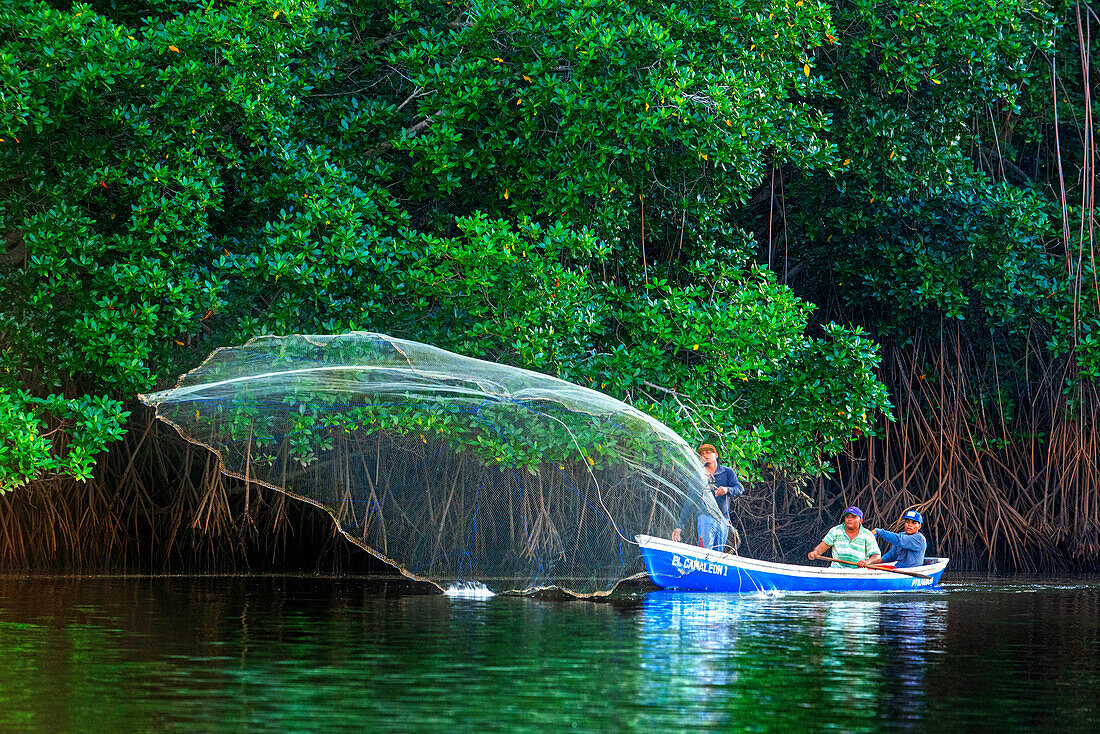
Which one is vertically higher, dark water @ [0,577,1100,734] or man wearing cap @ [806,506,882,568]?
man wearing cap @ [806,506,882,568]

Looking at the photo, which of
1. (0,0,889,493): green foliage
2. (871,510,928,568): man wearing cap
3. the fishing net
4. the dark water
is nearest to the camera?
the dark water

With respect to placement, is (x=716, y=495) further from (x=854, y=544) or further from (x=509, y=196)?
(x=509, y=196)

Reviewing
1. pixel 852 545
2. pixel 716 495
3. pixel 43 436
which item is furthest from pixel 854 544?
pixel 43 436

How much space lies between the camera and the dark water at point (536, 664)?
6.27 metres

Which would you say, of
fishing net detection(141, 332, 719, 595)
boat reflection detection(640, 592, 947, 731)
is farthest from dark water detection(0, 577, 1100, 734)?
fishing net detection(141, 332, 719, 595)

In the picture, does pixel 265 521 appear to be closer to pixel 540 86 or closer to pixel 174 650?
pixel 540 86

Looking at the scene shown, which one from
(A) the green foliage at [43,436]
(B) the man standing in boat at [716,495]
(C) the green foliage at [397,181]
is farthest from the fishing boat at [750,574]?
(A) the green foliage at [43,436]

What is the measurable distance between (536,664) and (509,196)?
7040 mm

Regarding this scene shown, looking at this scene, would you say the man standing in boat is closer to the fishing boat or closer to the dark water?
the fishing boat

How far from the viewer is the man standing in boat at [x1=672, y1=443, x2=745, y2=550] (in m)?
12.9

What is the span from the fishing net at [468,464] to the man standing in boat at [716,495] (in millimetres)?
333

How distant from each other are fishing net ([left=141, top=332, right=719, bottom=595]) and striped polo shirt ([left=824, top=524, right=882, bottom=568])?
2660 millimetres

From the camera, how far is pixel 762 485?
18.3 m

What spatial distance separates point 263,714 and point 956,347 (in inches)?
539
